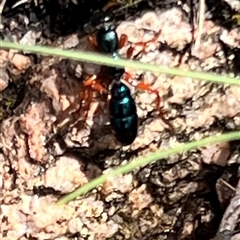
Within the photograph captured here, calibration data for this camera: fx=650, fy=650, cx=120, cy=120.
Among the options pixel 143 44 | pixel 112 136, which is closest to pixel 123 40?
pixel 143 44

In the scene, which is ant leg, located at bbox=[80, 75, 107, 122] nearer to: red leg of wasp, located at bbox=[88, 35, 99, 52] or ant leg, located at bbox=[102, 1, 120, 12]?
red leg of wasp, located at bbox=[88, 35, 99, 52]

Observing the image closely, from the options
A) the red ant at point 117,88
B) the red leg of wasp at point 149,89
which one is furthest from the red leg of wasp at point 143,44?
the red leg of wasp at point 149,89

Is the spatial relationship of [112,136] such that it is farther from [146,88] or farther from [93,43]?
[93,43]

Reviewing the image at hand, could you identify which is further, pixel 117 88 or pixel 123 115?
pixel 117 88

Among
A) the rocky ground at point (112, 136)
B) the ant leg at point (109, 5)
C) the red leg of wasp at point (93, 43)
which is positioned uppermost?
the ant leg at point (109, 5)

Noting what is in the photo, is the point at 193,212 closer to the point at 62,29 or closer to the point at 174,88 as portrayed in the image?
the point at 174,88

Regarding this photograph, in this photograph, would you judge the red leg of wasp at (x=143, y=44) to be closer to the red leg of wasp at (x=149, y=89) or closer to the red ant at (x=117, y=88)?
the red ant at (x=117, y=88)

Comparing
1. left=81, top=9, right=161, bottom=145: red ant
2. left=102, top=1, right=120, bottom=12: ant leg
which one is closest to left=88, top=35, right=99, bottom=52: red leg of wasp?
left=81, top=9, right=161, bottom=145: red ant

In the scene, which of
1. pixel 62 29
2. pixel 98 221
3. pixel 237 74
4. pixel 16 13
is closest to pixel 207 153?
pixel 237 74

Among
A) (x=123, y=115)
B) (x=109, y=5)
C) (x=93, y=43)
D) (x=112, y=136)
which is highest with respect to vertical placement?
(x=109, y=5)
